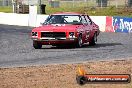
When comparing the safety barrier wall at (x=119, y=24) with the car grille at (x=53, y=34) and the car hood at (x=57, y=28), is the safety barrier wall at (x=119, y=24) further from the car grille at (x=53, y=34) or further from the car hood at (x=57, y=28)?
the car grille at (x=53, y=34)

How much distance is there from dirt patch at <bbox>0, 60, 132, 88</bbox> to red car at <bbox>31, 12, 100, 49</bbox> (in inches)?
195

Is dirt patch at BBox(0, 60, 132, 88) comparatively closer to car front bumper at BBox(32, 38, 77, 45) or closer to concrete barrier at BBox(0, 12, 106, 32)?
car front bumper at BBox(32, 38, 77, 45)

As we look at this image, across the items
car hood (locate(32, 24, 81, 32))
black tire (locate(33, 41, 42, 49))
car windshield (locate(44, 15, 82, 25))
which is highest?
car windshield (locate(44, 15, 82, 25))

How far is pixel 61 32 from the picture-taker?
17844mm

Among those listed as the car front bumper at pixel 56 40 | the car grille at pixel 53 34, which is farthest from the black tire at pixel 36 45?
the car grille at pixel 53 34

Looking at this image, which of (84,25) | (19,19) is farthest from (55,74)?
(19,19)

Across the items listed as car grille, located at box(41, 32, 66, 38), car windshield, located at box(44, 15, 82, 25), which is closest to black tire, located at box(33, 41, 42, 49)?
car grille, located at box(41, 32, 66, 38)

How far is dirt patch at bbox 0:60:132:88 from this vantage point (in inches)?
352

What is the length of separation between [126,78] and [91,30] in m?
14.5

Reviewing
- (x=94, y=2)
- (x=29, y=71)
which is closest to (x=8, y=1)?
(x=94, y=2)

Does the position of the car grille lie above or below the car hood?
below

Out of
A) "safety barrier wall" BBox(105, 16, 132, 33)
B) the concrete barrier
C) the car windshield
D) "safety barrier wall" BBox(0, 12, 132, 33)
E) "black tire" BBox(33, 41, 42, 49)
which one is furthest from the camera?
the concrete barrier

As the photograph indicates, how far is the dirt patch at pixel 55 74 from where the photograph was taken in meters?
8.95

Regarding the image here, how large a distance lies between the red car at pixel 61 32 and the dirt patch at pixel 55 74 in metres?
4.95
